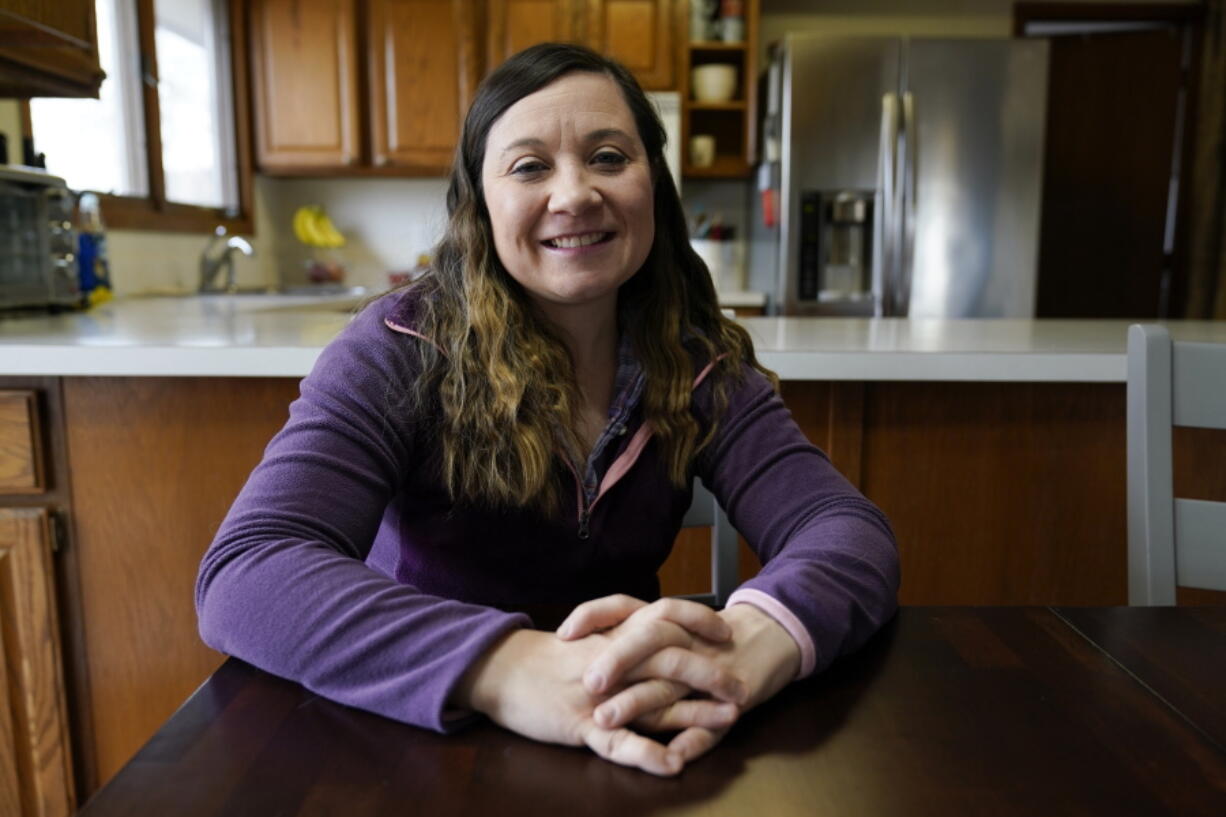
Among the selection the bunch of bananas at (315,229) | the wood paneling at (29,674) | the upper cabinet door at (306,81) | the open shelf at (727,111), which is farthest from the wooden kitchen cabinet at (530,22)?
the wood paneling at (29,674)

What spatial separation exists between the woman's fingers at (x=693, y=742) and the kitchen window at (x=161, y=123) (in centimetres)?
260

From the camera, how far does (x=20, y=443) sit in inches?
57.1

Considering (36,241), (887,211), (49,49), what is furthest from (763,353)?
(887,211)

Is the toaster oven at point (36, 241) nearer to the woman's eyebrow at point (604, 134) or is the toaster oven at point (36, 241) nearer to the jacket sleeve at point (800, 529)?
the woman's eyebrow at point (604, 134)

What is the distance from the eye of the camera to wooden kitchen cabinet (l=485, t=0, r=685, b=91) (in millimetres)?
3676

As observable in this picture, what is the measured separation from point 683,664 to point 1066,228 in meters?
4.25

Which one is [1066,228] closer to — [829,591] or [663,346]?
[663,346]

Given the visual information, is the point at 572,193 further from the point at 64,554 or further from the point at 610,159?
the point at 64,554

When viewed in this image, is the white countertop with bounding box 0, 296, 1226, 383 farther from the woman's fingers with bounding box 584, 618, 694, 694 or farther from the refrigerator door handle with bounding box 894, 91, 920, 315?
the refrigerator door handle with bounding box 894, 91, 920, 315

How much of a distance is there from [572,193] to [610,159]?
0.07 metres

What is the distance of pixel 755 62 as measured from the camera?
146 inches

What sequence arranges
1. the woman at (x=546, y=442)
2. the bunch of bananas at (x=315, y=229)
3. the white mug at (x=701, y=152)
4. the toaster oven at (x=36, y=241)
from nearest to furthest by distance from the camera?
the woman at (x=546, y=442) → the toaster oven at (x=36, y=241) → the white mug at (x=701, y=152) → the bunch of bananas at (x=315, y=229)

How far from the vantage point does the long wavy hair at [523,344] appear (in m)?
1.00

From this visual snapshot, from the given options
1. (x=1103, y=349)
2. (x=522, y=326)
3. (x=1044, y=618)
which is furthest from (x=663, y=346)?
(x=1103, y=349)
